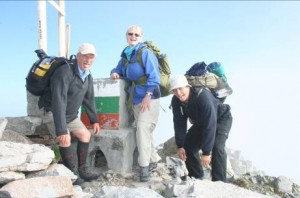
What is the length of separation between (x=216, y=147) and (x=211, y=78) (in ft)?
4.38

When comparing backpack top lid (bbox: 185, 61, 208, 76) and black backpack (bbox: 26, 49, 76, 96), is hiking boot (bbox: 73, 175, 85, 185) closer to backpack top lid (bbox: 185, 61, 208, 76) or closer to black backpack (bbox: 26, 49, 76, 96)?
black backpack (bbox: 26, 49, 76, 96)

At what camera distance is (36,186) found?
4691 mm

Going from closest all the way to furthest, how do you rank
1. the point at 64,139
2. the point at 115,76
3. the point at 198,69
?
1. the point at 64,139
2. the point at 198,69
3. the point at 115,76

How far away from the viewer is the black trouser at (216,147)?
671 centimetres

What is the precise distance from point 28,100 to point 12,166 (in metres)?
2.78

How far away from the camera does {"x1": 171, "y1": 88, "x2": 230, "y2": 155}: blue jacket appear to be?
246 inches

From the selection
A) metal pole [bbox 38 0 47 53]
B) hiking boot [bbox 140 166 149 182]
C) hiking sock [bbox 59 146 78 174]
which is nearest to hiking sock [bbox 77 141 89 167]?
hiking sock [bbox 59 146 78 174]

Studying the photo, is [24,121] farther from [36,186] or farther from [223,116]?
[223,116]

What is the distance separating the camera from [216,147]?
6.67 m

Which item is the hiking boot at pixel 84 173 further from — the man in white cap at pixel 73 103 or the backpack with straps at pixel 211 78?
the backpack with straps at pixel 211 78

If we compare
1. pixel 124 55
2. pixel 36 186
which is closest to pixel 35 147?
pixel 36 186

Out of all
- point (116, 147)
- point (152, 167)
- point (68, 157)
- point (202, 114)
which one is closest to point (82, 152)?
point (68, 157)

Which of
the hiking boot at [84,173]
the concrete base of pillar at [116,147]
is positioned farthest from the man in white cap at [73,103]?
the concrete base of pillar at [116,147]

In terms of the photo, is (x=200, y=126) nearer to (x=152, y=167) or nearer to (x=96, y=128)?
(x=152, y=167)
